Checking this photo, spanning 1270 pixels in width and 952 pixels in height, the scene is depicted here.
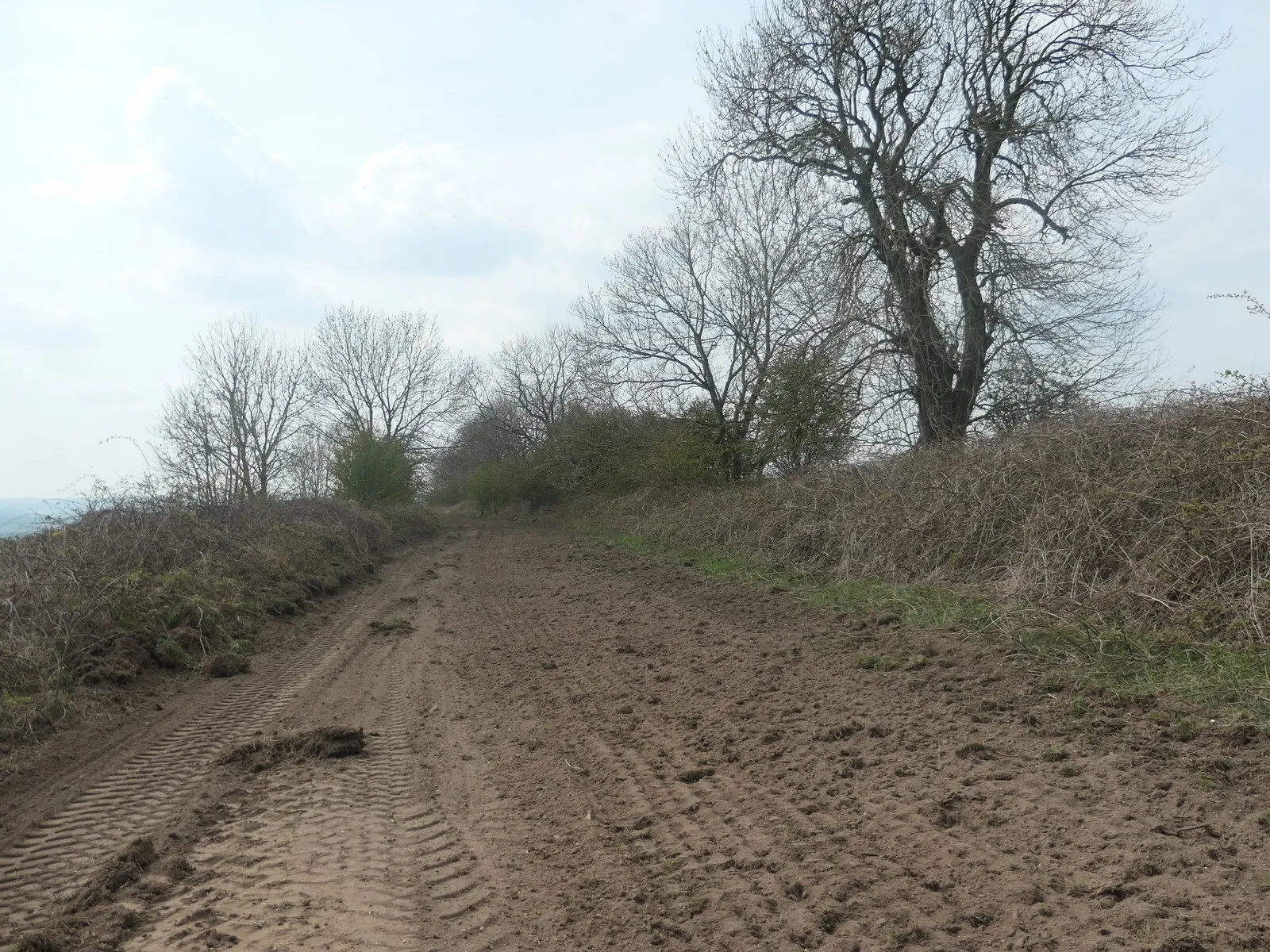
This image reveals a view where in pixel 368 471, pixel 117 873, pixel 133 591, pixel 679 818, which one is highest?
pixel 368 471

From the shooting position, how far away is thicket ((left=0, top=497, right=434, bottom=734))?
24.0 feet

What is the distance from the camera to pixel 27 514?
11.8 m

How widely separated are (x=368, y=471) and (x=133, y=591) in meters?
24.4

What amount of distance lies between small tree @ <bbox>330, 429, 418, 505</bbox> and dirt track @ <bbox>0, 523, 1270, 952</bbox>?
26.4m

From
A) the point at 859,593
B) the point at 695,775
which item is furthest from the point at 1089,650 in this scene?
the point at 859,593

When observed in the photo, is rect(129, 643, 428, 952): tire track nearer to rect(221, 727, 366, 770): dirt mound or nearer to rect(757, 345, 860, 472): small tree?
rect(221, 727, 366, 770): dirt mound

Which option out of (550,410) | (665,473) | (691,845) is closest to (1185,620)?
(691,845)

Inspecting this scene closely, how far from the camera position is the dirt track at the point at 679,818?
3258mm

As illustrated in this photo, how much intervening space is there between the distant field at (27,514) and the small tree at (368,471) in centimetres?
2006

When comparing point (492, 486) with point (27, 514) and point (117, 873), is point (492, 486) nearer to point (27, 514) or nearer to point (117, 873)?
point (27, 514)

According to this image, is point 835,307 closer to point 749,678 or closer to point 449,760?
point 749,678

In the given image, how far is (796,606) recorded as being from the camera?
388 inches

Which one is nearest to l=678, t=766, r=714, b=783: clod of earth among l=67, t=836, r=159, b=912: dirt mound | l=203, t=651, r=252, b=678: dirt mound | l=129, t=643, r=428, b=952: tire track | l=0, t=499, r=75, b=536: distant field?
l=129, t=643, r=428, b=952: tire track

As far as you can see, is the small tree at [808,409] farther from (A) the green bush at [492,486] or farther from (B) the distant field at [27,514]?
(A) the green bush at [492,486]
